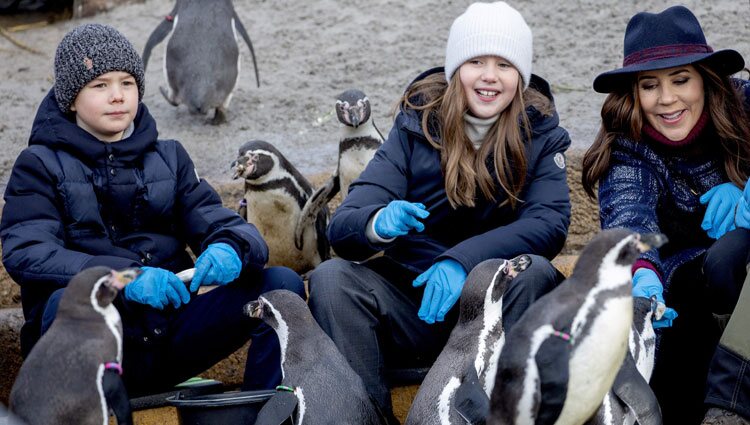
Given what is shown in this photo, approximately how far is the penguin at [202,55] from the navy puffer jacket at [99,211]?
2591 mm

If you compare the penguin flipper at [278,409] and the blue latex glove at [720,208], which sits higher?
the blue latex glove at [720,208]

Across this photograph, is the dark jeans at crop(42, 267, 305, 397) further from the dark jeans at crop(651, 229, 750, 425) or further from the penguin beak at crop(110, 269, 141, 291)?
the dark jeans at crop(651, 229, 750, 425)

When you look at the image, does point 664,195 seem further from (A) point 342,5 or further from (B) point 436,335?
(A) point 342,5

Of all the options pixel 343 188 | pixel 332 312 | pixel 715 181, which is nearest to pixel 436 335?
pixel 332 312

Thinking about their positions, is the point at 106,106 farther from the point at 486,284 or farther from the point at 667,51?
the point at 667,51

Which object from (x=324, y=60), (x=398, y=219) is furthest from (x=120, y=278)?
(x=324, y=60)

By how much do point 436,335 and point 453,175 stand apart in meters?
0.44

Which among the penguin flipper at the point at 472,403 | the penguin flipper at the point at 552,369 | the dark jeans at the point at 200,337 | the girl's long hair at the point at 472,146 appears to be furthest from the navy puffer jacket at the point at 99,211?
the penguin flipper at the point at 552,369

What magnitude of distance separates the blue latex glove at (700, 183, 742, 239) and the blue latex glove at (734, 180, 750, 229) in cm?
8

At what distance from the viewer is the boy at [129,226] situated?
114 inches

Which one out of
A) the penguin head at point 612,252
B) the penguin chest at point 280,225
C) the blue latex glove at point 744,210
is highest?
the penguin head at point 612,252

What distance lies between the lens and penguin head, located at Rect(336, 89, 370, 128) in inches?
175

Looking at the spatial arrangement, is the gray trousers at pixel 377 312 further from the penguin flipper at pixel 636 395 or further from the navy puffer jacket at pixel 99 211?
the penguin flipper at pixel 636 395

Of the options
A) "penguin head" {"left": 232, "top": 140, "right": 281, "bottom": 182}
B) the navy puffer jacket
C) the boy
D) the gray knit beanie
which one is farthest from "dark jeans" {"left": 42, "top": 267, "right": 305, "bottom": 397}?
"penguin head" {"left": 232, "top": 140, "right": 281, "bottom": 182}
